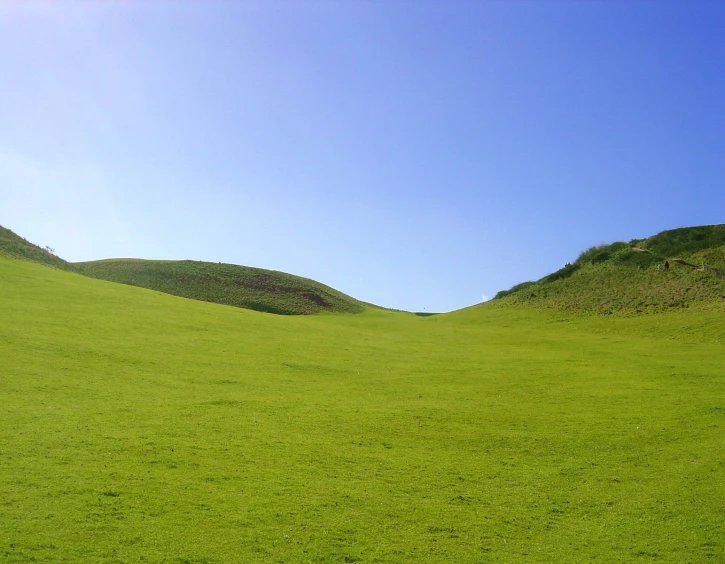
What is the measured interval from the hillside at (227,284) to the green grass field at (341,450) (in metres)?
29.8

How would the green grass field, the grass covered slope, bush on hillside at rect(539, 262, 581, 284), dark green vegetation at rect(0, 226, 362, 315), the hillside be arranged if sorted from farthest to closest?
the hillside < dark green vegetation at rect(0, 226, 362, 315) < bush on hillside at rect(539, 262, 581, 284) < the grass covered slope < the green grass field

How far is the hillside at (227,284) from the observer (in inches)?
2314

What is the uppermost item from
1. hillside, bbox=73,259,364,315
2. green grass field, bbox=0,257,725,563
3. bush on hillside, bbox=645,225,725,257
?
bush on hillside, bbox=645,225,725,257

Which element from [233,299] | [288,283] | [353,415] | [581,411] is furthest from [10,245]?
[581,411]

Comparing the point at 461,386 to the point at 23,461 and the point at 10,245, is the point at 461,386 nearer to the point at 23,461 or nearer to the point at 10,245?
the point at 23,461

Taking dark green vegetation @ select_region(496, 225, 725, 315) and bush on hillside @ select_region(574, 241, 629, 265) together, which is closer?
dark green vegetation @ select_region(496, 225, 725, 315)

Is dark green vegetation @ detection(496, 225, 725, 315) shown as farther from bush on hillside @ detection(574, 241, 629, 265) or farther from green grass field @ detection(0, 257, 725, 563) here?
green grass field @ detection(0, 257, 725, 563)

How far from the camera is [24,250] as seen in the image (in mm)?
46281

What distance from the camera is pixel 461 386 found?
22.7m

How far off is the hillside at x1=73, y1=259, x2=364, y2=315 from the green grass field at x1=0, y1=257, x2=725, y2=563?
2977 cm

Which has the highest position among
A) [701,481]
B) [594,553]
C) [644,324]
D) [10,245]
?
[10,245]

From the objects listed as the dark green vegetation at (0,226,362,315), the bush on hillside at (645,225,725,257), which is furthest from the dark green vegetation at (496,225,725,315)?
the dark green vegetation at (0,226,362,315)

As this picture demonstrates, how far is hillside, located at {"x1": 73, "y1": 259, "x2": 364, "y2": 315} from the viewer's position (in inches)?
2314

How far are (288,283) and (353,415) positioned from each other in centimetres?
5117
